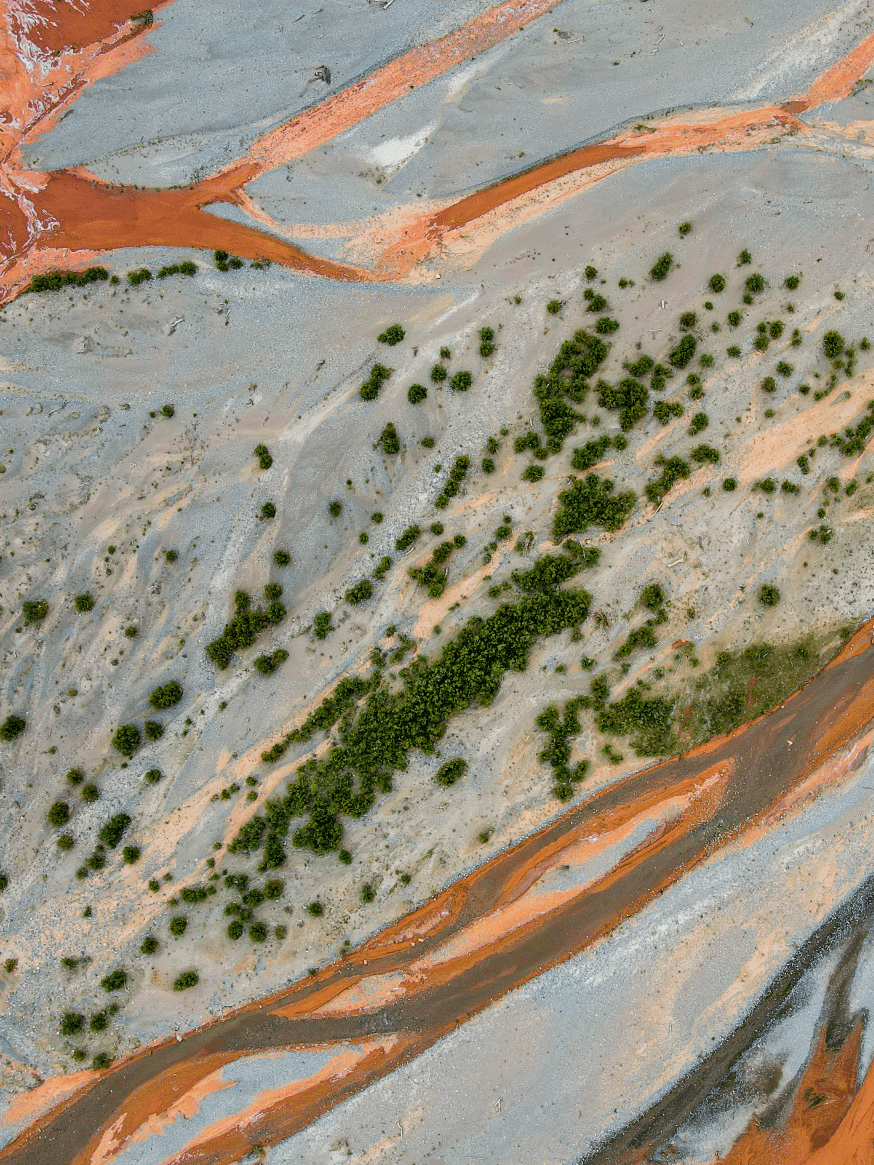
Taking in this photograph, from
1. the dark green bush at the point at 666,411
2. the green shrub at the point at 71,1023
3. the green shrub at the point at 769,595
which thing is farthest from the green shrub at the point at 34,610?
the green shrub at the point at 769,595

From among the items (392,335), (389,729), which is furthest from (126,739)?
(392,335)

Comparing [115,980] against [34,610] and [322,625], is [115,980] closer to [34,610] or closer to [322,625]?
[34,610]

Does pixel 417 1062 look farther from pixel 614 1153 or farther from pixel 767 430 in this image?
pixel 767 430

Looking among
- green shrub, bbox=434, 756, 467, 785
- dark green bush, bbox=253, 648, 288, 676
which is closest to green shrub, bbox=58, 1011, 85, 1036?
dark green bush, bbox=253, 648, 288, 676

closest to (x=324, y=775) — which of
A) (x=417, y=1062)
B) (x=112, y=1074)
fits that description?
(x=417, y=1062)

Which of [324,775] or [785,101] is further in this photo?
[785,101]

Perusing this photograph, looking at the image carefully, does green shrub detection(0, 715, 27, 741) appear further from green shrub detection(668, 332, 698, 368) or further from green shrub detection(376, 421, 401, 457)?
green shrub detection(668, 332, 698, 368)

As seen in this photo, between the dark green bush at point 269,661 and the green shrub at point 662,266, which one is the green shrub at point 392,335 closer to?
the green shrub at point 662,266
